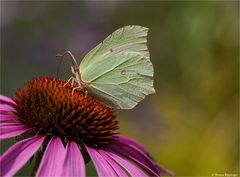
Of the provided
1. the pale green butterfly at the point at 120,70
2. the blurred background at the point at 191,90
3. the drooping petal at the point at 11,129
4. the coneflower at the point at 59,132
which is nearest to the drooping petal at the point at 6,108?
the coneflower at the point at 59,132

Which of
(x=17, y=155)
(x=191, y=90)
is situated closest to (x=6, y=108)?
(x=17, y=155)

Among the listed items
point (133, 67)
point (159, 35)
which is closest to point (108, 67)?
point (133, 67)

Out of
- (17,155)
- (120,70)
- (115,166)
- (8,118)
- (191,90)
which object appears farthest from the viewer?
(191,90)

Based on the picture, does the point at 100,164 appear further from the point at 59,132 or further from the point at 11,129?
the point at 11,129

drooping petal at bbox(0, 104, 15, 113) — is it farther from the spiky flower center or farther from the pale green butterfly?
the pale green butterfly

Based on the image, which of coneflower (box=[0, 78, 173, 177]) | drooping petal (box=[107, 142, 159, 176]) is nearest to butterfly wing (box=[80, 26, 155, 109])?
coneflower (box=[0, 78, 173, 177])

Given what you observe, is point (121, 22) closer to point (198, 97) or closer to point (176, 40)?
point (176, 40)
